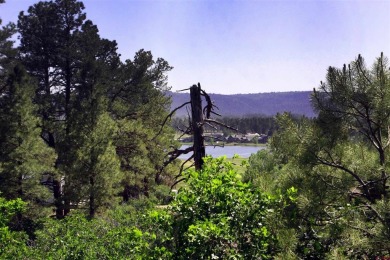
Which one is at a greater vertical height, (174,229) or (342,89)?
(342,89)

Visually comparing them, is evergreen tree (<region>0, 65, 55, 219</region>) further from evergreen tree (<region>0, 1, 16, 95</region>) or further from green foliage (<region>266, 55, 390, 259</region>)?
green foliage (<region>266, 55, 390, 259</region>)

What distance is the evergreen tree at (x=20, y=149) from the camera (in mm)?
17266

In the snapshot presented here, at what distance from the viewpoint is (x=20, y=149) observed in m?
17.4

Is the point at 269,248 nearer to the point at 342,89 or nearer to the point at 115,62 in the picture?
the point at 342,89

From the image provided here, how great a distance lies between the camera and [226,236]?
14.4ft

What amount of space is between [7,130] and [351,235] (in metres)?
16.7

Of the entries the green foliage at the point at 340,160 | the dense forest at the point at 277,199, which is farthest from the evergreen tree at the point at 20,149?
the green foliage at the point at 340,160

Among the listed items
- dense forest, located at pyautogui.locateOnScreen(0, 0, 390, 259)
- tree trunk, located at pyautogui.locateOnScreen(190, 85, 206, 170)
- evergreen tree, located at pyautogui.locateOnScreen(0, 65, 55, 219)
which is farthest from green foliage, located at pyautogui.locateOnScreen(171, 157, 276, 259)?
evergreen tree, located at pyautogui.locateOnScreen(0, 65, 55, 219)

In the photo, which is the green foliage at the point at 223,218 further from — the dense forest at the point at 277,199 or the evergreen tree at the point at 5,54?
the evergreen tree at the point at 5,54

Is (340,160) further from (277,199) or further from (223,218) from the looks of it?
(223,218)

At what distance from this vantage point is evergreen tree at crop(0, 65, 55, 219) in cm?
1727

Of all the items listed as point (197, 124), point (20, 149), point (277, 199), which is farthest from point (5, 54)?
point (277, 199)

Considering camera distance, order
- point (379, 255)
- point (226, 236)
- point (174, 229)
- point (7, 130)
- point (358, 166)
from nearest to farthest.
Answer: point (226, 236), point (174, 229), point (379, 255), point (358, 166), point (7, 130)

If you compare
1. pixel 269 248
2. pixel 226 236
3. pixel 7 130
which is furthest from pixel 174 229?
pixel 7 130
